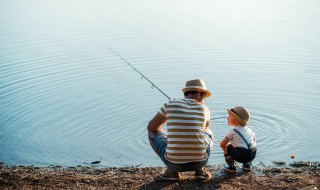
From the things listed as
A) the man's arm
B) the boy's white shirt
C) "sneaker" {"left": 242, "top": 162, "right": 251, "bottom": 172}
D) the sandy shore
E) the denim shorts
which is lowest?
the sandy shore

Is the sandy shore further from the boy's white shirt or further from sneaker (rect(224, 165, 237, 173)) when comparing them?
the boy's white shirt

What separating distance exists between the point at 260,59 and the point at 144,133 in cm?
545

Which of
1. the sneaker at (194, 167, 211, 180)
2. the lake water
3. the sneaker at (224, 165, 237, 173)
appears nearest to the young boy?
the sneaker at (224, 165, 237, 173)

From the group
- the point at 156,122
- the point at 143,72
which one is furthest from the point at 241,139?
Result: the point at 143,72

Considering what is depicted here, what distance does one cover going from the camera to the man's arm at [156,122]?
4.84 metres

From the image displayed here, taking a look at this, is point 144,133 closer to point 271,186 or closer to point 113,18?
point 271,186

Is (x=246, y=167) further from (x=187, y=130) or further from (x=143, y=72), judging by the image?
(x=143, y=72)

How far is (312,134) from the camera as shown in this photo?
736cm

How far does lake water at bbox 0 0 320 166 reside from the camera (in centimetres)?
740

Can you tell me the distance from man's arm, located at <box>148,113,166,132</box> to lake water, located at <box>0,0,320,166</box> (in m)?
1.68

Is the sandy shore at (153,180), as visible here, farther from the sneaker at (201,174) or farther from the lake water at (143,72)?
the lake water at (143,72)

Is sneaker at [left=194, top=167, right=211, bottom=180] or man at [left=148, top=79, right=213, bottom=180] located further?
A: sneaker at [left=194, top=167, right=211, bottom=180]

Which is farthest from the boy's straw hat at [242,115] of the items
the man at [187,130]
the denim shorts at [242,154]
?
the man at [187,130]

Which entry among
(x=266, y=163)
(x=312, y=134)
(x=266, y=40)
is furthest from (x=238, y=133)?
(x=266, y=40)
